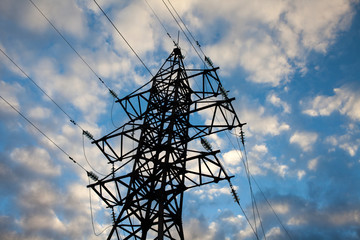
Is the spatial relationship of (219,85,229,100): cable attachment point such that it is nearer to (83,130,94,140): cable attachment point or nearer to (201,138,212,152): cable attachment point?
(201,138,212,152): cable attachment point

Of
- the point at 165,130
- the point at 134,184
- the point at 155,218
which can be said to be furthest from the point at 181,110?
the point at 155,218

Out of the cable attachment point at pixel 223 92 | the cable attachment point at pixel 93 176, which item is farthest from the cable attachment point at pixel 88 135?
the cable attachment point at pixel 223 92

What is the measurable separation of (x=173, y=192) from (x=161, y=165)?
1206 millimetres

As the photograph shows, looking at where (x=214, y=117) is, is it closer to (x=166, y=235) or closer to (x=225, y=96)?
(x=225, y=96)

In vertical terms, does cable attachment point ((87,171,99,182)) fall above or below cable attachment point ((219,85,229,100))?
below

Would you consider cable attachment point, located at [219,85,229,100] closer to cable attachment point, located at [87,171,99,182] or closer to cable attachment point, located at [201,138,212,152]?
cable attachment point, located at [201,138,212,152]

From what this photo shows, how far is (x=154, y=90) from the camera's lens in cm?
1364

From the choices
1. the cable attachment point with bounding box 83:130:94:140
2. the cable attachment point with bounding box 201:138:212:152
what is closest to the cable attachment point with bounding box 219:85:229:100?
the cable attachment point with bounding box 201:138:212:152

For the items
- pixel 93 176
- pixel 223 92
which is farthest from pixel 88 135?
pixel 223 92

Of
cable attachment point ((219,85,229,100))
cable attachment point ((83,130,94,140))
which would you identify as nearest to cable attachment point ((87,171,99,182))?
cable attachment point ((83,130,94,140))

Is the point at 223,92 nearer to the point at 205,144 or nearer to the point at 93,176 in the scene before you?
the point at 205,144

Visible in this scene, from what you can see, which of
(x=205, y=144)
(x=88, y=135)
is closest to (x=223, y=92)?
(x=205, y=144)

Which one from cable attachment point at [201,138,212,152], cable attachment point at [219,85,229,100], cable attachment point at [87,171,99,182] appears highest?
cable attachment point at [219,85,229,100]

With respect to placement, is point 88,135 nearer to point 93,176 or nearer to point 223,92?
point 93,176
